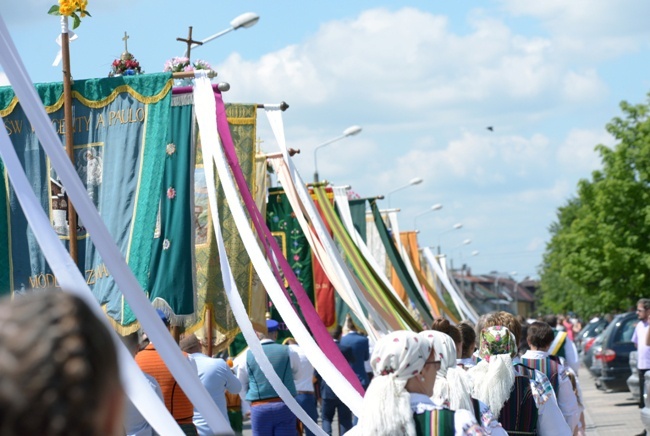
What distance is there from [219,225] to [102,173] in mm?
1004

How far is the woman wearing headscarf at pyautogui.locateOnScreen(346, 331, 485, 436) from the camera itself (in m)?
3.80

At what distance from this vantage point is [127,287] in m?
5.20

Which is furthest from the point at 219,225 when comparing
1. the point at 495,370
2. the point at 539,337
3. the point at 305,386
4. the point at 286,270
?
the point at 305,386

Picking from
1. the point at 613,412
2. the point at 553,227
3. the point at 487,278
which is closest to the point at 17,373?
the point at 613,412

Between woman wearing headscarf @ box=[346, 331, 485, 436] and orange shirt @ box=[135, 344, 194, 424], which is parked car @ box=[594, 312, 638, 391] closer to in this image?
orange shirt @ box=[135, 344, 194, 424]

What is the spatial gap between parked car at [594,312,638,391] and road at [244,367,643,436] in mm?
445

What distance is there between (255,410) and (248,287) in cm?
119

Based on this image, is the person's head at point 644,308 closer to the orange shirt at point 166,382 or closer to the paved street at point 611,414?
the paved street at point 611,414

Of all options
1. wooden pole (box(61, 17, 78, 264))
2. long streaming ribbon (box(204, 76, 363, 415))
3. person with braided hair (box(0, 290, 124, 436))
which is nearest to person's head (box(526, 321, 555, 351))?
long streaming ribbon (box(204, 76, 363, 415))

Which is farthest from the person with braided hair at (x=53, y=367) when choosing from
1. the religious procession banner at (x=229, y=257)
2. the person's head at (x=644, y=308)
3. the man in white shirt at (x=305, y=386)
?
the person's head at (x=644, y=308)

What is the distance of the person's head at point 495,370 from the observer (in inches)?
234

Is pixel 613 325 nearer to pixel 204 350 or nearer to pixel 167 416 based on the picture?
pixel 204 350

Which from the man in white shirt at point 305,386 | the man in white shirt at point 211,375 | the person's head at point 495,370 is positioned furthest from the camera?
the man in white shirt at point 305,386

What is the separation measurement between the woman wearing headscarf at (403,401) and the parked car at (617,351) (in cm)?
1816
